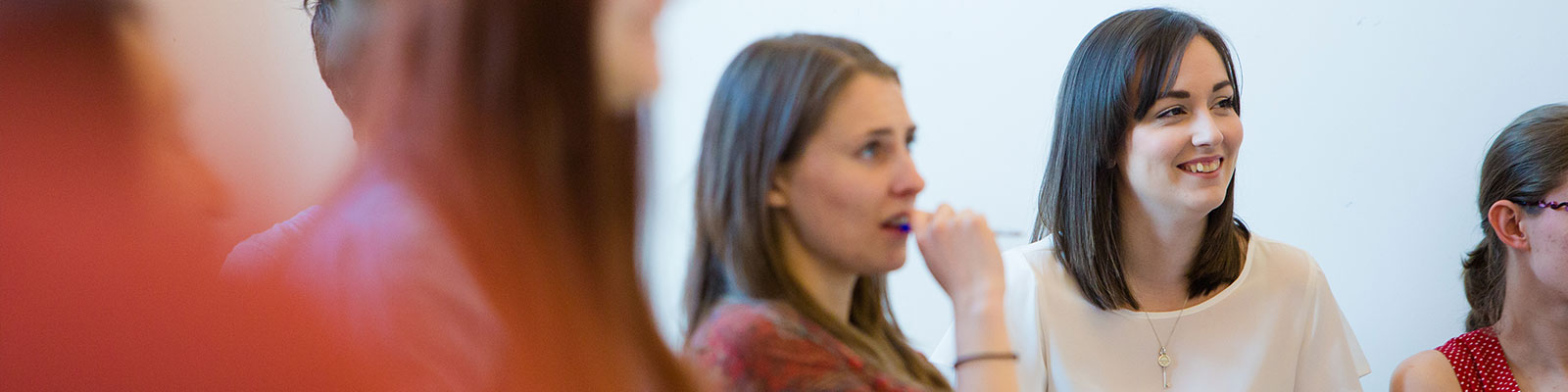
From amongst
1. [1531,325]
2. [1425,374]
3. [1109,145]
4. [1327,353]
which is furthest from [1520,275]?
[1109,145]

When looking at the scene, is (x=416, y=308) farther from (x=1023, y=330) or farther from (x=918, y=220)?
(x=1023, y=330)

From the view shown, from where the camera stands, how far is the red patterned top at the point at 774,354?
0.78 m

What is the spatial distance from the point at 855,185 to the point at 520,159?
46cm

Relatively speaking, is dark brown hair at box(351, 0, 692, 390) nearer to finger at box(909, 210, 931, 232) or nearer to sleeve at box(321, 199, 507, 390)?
sleeve at box(321, 199, 507, 390)

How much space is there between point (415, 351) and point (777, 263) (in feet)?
1.56

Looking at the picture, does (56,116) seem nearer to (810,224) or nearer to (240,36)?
(810,224)

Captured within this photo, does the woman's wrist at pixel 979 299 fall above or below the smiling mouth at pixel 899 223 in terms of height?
below

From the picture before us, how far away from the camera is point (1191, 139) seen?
1517mm

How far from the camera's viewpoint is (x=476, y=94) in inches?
16.9

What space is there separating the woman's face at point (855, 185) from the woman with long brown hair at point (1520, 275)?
115 cm

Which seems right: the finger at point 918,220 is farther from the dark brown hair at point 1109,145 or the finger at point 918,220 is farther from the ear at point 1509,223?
the ear at point 1509,223

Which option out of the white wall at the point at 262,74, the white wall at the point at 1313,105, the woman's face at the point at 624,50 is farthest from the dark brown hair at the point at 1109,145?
the woman's face at the point at 624,50

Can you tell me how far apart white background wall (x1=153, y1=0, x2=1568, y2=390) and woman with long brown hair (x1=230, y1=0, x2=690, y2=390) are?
1228 mm

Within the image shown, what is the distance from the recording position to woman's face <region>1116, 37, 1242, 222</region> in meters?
1.52
